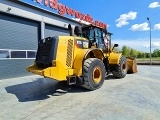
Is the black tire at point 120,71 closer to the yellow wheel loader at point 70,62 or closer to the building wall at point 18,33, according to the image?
the yellow wheel loader at point 70,62

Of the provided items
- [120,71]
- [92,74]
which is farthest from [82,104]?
[120,71]

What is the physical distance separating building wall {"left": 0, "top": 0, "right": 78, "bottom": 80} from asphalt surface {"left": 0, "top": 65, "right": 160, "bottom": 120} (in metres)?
3.85

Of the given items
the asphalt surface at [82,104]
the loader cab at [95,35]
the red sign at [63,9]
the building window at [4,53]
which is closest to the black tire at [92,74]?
the asphalt surface at [82,104]

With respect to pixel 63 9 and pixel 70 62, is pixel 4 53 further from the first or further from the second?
pixel 63 9

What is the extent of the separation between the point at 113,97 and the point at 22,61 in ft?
25.6

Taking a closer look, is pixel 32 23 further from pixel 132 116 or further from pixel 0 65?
pixel 132 116

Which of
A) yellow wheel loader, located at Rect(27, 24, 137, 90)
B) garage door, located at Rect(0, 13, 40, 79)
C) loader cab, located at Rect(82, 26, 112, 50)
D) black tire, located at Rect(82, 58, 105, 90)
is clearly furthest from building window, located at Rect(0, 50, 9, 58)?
black tire, located at Rect(82, 58, 105, 90)

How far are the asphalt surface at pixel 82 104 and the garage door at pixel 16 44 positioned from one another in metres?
3.70

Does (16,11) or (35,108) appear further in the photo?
(16,11)

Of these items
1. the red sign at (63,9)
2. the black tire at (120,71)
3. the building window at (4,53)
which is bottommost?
the black tire at (120,71)

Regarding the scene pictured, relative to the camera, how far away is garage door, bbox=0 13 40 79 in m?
11.1

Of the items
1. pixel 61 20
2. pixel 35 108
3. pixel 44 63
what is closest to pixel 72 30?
pixel 44 63

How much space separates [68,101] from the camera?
243 inches

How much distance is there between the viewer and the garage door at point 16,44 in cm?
1113
